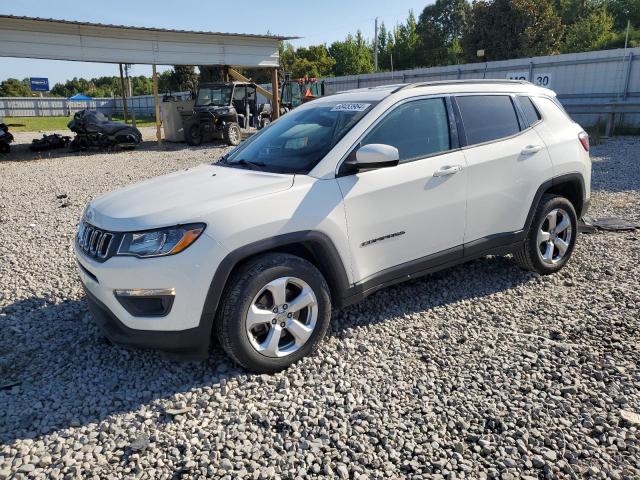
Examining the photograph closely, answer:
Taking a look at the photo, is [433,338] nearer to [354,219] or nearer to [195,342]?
[354,219]

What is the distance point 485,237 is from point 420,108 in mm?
1223

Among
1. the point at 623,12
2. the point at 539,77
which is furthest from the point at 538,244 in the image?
the point at 623,12

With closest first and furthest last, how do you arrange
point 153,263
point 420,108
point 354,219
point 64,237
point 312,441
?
point 312,441 → point 153,263 → point 354,219 → point 420,108 → point 64,237

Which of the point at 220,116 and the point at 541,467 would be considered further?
the point at 220,116

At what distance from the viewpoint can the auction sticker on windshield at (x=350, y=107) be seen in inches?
150

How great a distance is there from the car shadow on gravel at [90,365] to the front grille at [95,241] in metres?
0.83

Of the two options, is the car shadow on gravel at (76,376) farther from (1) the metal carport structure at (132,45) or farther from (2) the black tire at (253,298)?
(1) the metal carport structure at (132,45)

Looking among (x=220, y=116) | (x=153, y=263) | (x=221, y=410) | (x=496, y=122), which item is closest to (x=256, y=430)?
(x=221, y=410)

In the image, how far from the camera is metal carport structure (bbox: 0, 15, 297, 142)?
15461 mm

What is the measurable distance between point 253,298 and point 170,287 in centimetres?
50

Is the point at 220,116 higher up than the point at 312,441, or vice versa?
the point at 220,116

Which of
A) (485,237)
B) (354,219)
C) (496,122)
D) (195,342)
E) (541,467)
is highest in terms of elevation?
(496,122)

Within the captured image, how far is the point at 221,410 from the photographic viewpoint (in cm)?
301

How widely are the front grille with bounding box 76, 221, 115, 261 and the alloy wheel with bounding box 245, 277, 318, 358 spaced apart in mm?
949
